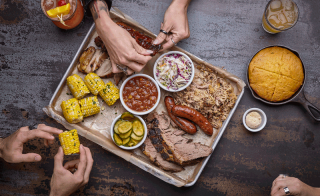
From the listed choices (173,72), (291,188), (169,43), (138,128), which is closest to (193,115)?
(173,72)

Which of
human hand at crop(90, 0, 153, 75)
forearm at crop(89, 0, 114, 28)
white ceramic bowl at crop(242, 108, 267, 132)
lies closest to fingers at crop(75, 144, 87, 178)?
human hand at crop(90, 0, 153, 75)

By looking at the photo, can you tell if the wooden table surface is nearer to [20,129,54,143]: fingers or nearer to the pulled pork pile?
the pulled pork pile

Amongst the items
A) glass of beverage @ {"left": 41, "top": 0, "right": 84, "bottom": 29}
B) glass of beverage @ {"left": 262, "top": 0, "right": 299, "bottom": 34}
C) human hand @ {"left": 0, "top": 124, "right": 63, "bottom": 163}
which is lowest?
human hand @ {"left": 0, "top": 124, "right": 63, "bottom": 163}

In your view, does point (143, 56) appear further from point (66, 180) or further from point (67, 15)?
point (66, 180)

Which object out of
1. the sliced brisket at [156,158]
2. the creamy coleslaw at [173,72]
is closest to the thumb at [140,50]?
the creamy coleslaw at [173,72]

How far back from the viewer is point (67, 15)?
3.29 metres

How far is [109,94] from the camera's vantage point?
347 cm

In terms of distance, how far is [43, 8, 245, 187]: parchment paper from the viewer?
137 inches

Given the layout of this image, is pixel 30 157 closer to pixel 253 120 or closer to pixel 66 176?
pixel 66 176

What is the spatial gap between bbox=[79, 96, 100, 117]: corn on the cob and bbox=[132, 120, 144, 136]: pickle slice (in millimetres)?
735

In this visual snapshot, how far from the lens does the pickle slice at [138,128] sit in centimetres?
338

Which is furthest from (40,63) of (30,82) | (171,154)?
(171,154)

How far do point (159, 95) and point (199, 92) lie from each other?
2.60ft

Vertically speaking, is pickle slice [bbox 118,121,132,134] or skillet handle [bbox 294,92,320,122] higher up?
skillet handle [bbox 294,92,320,122]
